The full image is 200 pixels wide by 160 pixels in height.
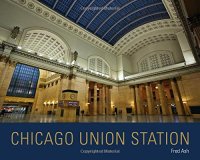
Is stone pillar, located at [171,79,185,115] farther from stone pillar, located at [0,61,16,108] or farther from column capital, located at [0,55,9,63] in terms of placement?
column capital, located at [0,55,9,63]

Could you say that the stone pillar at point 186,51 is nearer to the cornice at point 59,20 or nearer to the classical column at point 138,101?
the classical column at point 138,101

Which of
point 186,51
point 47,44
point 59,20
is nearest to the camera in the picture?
point 59,20

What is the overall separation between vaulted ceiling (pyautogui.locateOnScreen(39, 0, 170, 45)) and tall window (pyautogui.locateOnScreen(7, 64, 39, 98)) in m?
20.0

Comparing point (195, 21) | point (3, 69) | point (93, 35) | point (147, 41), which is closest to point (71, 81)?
point (3, 69)

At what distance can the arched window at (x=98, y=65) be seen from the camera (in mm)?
19875

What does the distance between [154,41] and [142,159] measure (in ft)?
79.5

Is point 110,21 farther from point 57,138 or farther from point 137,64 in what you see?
point 57,138

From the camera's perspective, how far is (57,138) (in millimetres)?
3029

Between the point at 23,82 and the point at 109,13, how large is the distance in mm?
25661

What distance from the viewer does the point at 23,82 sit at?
2848 cm

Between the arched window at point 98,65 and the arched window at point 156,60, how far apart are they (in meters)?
7.51

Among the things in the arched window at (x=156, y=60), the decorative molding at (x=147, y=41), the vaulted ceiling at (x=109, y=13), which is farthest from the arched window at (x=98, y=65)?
the arched window at (x=156, y=60)

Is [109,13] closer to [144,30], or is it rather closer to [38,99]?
[144,30]

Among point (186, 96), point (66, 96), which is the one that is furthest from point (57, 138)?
point (186, 96)
